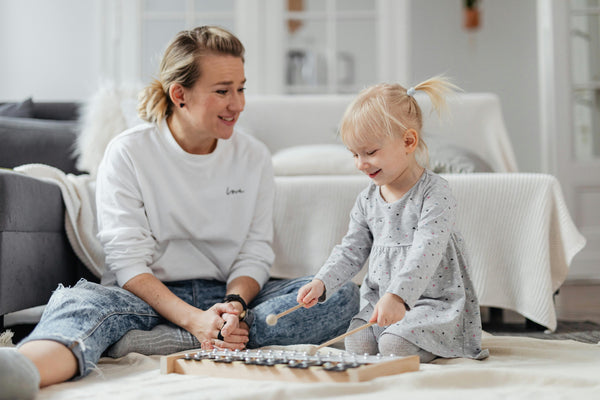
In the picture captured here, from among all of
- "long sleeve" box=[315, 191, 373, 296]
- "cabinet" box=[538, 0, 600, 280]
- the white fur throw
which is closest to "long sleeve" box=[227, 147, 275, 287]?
"long sleeve" box=[315, 191, 373, 296]

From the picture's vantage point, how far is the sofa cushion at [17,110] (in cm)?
237

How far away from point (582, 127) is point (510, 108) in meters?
1.11

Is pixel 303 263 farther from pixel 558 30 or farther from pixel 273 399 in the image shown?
Result: pixel 558 30

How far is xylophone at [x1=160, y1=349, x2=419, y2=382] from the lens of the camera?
0.95m

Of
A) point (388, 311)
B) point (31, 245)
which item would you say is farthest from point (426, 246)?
point (31, 245)

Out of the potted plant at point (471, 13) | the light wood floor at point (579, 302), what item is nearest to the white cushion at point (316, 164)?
the light wood floor at point (579, 302)

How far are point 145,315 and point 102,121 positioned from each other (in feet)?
3.45

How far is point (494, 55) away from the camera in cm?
466

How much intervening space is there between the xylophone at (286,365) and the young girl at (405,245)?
18 cm

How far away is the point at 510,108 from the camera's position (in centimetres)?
460

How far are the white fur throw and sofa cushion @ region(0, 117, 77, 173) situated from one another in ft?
0.13

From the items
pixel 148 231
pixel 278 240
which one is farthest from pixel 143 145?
pixel 278 240

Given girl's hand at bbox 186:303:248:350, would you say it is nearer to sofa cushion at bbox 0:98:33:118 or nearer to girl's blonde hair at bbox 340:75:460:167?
girl's blonde hair at bbox 340:75:460:167

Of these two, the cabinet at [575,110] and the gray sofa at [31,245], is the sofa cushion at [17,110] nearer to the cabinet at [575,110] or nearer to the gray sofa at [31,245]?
the gray sofa at [31,245]
